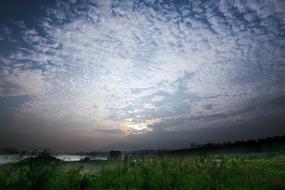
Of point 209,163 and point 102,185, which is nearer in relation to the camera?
point 102,185

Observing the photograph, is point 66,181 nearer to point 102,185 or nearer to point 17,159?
point 102,185

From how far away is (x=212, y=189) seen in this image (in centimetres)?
1021

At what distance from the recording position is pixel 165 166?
13.1 meters

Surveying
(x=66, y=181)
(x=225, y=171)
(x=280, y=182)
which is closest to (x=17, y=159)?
(x=66, y=181)

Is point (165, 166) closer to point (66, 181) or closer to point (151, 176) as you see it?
point (151, 176)

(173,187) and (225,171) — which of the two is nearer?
(173,187)

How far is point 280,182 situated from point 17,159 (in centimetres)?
1249

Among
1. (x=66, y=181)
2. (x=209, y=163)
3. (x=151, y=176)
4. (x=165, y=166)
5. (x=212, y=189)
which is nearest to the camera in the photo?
(x=212, y=189)

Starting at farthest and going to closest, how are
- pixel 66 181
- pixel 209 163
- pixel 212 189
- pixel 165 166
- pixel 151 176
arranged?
1. pixel 209 163
2. pixel 165 166
3. pixel 151 176
4. pixel 66 181
5. pixel 212 189

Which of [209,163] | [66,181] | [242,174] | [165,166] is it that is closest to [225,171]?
[242,174]

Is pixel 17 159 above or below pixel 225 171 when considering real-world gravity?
above

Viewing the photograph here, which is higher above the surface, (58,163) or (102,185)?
(58,163)

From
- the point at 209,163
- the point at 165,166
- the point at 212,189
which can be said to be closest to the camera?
the point at 212,189

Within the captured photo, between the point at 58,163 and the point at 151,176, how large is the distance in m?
4.56
